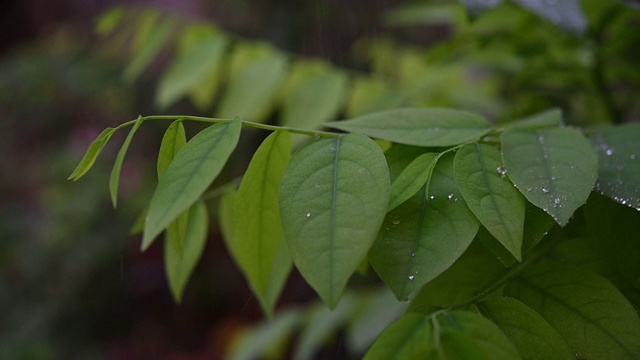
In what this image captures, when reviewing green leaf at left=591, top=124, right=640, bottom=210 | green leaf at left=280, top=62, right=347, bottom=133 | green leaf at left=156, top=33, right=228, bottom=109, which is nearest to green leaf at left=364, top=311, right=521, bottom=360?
green leaf at left=591, top=124, right=640, bottom=210

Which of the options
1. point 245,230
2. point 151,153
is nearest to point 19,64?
point 151,153

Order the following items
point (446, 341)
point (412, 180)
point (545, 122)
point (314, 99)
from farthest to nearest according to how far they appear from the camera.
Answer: point (314, 99) → point (545, 122) → point (412, 180) → point (446, 341)

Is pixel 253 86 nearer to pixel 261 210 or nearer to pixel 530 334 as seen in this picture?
pixel 261 210

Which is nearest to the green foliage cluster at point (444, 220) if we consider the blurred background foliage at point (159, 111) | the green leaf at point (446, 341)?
the green leaf at point (446, 341)

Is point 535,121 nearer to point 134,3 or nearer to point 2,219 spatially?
point 2,219

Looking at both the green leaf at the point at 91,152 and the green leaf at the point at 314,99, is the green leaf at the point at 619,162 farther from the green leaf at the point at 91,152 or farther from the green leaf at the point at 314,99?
the green leaf at the point at 314,99

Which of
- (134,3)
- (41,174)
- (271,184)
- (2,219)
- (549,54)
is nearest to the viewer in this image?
(271,184)

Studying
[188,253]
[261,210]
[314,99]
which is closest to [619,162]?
[261,210]

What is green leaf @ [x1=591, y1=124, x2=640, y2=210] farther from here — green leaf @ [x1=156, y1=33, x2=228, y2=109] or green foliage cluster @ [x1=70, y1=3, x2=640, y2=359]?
green leaf @ [x1=156, y1=33, x2=228, y2=109]
